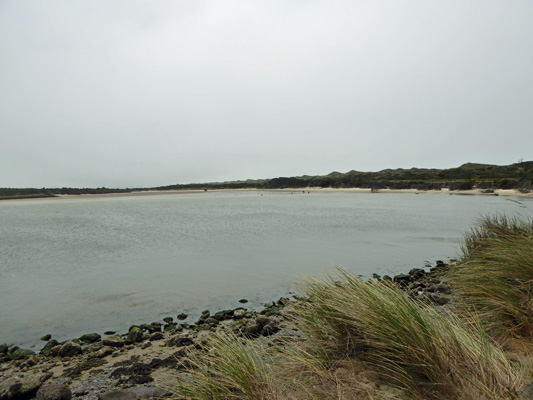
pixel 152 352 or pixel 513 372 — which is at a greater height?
pixel 513 372

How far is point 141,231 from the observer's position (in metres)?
21.5

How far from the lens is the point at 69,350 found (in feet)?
18.7

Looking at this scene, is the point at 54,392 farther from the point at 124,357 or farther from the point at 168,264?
the point at 168,264

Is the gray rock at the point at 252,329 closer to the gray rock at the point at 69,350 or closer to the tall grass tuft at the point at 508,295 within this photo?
the gray rock at the point at 69,350

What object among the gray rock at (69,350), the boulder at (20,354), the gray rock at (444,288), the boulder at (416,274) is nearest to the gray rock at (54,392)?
the gray rock at (69,350)

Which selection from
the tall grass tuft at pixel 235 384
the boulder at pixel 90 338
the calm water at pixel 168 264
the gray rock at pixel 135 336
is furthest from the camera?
the calm water at pixel 168 264

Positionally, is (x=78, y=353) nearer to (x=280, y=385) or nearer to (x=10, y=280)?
(x=280, y=385)

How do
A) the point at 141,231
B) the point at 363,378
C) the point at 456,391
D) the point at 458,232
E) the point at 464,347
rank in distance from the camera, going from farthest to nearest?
the point at 141,231, the point at 458,232, the point at 363,378, the point at 464,347, the point at 456,391

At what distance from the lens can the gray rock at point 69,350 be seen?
18.6ft

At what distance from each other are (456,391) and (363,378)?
788mm

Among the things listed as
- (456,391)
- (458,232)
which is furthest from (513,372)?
(458,232)

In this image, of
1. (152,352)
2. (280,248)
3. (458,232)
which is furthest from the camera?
(458,232)

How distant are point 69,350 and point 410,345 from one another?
19.4 feet

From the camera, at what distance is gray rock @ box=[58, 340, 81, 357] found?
5.67 metres
